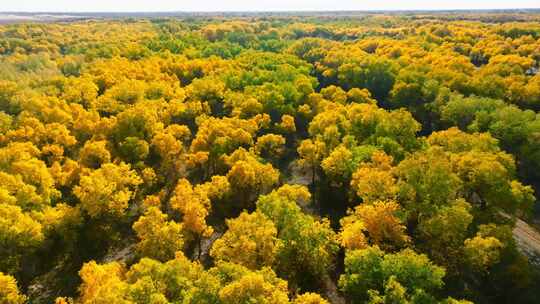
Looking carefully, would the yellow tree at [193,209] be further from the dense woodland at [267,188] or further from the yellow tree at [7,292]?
the yellow tree at [7,292]

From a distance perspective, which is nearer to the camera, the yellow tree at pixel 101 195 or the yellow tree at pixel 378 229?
the yellow tree at pixel 378 229

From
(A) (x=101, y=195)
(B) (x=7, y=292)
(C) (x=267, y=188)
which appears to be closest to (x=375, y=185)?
(C) (x=267, y=188)

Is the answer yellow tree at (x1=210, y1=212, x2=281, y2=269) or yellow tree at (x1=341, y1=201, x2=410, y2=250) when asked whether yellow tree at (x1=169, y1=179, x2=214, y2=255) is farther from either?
yellow tree at (x1=341, y1=201, x2=410, y2=250)

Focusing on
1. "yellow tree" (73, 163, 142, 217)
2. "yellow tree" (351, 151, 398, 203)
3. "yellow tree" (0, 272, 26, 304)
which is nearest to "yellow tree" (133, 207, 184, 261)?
"yellow tree" (73, 163, 142, 217)

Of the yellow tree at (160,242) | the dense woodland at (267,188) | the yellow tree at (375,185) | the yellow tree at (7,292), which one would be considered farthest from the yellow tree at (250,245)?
the yellow tree at (7,292)

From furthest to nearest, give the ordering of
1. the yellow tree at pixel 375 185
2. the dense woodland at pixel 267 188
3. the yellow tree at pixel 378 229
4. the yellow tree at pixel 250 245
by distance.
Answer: the yellow tree at pixel 375 185 < the yellow tree at pixel 378 229 < the yellow tree at pixel 250 245 < the dense woodland at pixel 267 188

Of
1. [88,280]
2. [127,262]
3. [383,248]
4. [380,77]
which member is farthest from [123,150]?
[380,77]

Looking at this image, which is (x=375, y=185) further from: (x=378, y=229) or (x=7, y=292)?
(x=7, y=292)

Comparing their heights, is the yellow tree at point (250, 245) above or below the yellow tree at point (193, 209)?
above
